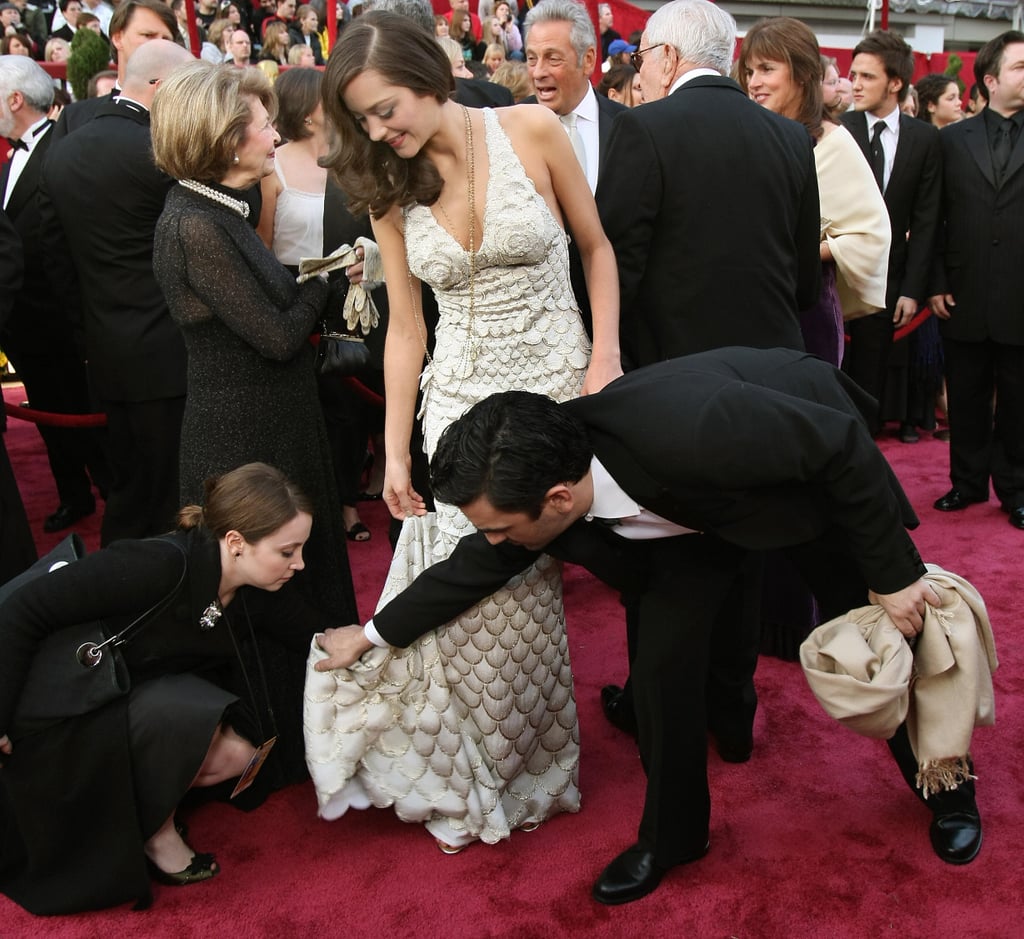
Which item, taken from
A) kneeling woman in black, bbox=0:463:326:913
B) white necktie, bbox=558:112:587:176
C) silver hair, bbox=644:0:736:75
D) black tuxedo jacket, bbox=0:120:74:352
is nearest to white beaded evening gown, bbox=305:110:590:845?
kneeling woman in black, bbox=0:463:326:913

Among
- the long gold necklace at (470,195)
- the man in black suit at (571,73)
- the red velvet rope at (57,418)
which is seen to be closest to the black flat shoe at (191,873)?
the long gold necklace at (470,195)

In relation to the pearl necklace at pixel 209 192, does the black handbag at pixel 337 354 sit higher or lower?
lower

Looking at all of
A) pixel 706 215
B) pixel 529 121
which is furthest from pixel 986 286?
pixel 529 121

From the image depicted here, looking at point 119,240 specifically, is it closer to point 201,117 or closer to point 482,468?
point 201,117

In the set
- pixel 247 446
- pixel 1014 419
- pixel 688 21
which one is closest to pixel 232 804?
pixel 247 446

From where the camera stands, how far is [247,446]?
104 inches

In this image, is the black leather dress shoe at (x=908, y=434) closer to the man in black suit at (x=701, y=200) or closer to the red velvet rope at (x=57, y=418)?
the man in black suit at (x=701, y=200)

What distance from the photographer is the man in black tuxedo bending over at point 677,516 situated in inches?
73.5

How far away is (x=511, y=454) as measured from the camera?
1890 mm

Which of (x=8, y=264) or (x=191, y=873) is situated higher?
(x=8, y=264)

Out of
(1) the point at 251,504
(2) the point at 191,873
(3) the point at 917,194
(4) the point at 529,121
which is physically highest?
(4) the point at 529,121

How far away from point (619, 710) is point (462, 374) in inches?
41.5

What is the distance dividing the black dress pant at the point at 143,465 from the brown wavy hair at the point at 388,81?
4.33 feet

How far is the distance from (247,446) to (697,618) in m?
1.16
